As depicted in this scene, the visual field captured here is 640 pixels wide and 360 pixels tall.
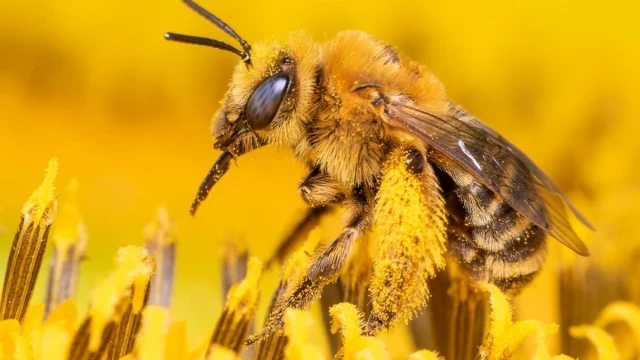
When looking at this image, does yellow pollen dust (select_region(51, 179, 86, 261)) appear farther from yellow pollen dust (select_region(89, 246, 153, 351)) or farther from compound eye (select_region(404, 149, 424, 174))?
compound eye (select_region(404, 149, 424, 174))

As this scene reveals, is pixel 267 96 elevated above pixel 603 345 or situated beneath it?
elevated above

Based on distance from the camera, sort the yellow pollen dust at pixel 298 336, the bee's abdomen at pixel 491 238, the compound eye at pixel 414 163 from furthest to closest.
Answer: the bee's abdomen at pixel 491 238 < the compound eye at pixel 414 163 < the yellow pollen dust at pixel 298 336

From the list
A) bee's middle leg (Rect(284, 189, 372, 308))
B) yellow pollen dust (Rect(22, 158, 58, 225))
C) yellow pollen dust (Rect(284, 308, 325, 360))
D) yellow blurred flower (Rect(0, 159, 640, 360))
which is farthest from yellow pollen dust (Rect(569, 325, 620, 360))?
yellow pollen dust (Rect(22, 158, 58, 225))

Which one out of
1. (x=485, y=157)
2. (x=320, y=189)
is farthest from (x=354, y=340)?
(x=485, y=157)

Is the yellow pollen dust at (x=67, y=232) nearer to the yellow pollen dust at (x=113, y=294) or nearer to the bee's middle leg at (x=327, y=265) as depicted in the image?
the yellow pollen dust at (x=113, y=294)

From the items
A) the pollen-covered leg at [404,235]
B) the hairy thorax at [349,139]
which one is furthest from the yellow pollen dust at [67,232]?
the pollen-covered leg at [404,235]

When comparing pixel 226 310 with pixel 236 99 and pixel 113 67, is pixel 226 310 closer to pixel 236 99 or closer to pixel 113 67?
pixel 236 99

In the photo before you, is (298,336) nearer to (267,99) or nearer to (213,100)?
(267,99)
